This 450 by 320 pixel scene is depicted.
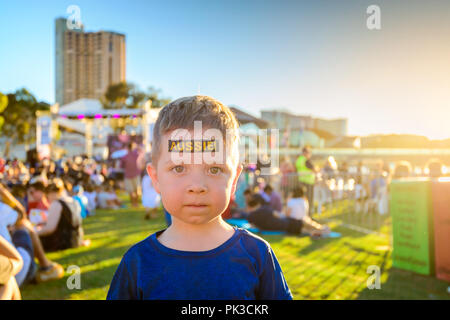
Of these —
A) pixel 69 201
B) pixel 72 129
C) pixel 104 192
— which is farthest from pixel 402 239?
pixel 72 129

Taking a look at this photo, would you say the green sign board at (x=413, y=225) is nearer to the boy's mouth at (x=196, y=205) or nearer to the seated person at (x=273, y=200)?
the seated person at (x=273, y=200)

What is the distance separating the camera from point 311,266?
5.46 metres

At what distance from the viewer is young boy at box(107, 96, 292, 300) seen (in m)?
1.21

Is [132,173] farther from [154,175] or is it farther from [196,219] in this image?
[196,219]

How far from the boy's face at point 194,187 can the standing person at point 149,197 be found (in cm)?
767

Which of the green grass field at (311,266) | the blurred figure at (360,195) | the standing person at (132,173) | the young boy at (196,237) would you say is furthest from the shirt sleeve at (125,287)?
the standing person at (132,173)

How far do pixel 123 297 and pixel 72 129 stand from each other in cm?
2377

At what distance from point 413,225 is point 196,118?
5.14m

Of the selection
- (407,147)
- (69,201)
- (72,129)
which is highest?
(72,129)

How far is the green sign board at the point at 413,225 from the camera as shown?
5184 millimetres

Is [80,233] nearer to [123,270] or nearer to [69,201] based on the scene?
[69,201]

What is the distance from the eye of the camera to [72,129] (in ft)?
75.9

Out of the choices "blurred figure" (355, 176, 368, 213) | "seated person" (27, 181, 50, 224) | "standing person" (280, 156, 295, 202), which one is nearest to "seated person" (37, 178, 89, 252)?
"seated person" (27, 181, 50, 224)

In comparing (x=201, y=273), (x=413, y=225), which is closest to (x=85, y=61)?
(x=413, y=225)
